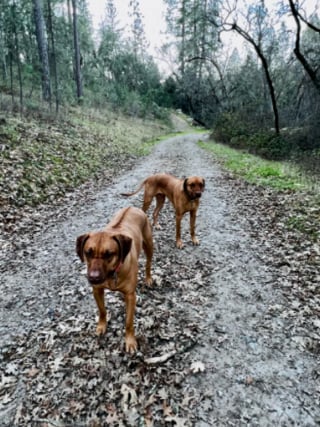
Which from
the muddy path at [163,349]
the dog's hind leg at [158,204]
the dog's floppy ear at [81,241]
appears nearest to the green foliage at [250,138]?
the dog's hind leg at [158,204]

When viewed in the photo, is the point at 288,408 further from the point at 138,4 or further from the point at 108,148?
the point at 138,4

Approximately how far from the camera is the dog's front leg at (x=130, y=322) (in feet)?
9.87

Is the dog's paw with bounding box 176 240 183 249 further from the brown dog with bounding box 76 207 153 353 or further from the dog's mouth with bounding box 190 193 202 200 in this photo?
the brown dog with bounding box 76 207 153 353


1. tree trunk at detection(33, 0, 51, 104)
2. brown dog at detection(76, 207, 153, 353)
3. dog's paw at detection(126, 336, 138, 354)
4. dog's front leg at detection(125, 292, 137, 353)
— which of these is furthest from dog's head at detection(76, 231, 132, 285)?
tree trunk at detection(33, 0, 51, 104)

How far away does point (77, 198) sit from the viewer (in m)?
8.35

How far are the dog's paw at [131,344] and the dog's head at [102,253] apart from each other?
0.91m

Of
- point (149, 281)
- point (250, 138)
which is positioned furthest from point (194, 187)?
point (250, 138)

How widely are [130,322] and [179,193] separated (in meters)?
2.76

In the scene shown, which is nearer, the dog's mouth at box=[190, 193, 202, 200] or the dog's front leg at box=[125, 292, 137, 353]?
the dog's front leg at box=[125, 292, 137, 353]

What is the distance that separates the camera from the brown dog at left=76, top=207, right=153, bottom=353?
2498 mm

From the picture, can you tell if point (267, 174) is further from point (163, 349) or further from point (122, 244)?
point (122, 244)

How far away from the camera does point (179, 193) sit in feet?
17.4

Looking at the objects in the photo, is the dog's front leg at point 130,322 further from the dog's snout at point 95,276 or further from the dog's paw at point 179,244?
the dog's paw at point 179,244

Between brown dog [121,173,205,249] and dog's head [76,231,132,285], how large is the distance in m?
2.63
